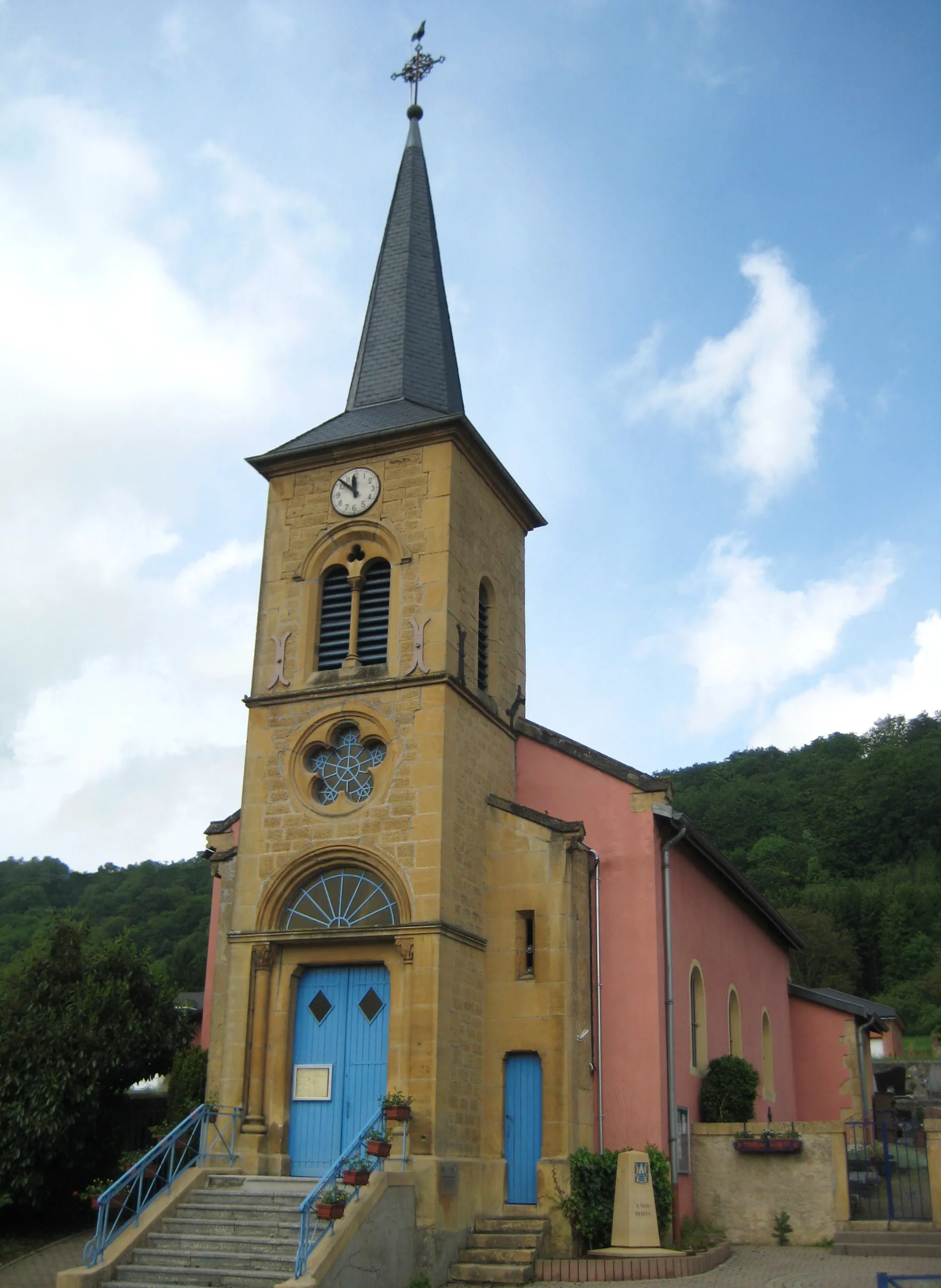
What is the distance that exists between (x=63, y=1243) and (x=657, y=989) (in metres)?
8.69

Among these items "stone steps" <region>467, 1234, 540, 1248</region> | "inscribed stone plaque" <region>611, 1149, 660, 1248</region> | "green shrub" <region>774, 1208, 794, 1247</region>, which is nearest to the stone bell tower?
"stone steps" <region>467, 1234, 540, 1248</region>

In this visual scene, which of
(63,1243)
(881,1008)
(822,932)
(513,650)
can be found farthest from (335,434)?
(822,932)

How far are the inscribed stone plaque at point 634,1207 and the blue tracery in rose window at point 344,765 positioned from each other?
5810 millimetres

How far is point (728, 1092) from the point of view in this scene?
1809 cm

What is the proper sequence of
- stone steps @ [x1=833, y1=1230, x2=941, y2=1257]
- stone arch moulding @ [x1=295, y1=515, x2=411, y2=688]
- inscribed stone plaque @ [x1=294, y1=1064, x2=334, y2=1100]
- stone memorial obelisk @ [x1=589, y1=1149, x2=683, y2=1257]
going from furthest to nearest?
stone arch moulding @ [x1=295, y1=515, x2=411, y2=688]
inscribed stone plaque @ [x1=294, y1=1064, x2=334, y2=1100]
stone steps @ [x1=833, y1=1230, x2=941, y2=1257]
stone memorial obelisk @ [x1=589, y1=1149, x2=683, y2=1257]

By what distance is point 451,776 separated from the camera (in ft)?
53.9

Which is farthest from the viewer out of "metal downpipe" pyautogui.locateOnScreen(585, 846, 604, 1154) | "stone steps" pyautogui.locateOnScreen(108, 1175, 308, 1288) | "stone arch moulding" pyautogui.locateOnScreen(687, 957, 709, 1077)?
"stone arch moulding" pyautogui.locateOnScreen(687, 957, 709, 1077)

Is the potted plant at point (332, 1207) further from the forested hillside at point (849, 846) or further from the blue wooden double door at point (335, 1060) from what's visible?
the forested hillside at point (849, 846)

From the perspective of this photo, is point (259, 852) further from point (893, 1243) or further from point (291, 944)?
point (893, 1243)

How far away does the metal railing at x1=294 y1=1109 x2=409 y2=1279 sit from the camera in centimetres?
1194

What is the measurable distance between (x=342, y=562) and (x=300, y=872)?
481 centimetres

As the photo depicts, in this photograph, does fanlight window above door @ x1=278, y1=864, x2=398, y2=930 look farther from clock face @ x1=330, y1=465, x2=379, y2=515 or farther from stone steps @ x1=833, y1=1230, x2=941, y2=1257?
stone steps @ x1=833, y1=1230, x2=941, y2=1257

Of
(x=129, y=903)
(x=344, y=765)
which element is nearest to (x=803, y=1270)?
(x=344, y=765)

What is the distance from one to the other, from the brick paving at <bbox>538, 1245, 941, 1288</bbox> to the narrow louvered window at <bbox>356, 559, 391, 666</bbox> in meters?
8.57
